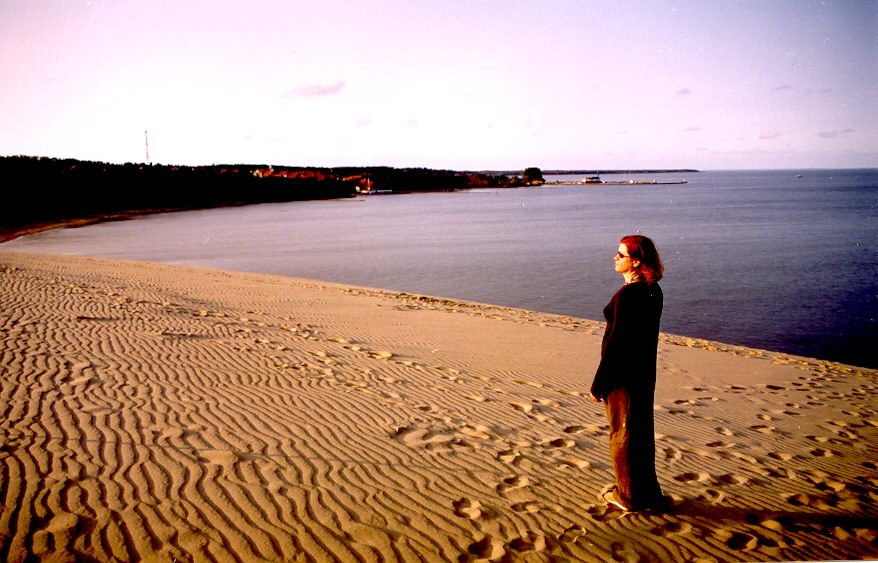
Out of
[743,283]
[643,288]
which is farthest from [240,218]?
[643,288]

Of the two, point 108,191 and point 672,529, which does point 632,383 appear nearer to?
point 672,529

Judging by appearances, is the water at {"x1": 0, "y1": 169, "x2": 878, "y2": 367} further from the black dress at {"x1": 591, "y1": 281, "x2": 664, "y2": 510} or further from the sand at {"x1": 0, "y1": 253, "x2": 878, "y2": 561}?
the black dress at {"x1": 591, "y1": 281, "x2": 664, "y2": 510}

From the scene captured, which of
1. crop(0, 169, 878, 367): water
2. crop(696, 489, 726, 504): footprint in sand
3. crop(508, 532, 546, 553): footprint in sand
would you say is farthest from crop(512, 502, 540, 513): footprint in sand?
crop(0, 169, 878, 367): water

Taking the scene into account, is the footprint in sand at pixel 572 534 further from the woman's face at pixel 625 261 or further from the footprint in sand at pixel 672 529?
the woman's face at pixel 625 261

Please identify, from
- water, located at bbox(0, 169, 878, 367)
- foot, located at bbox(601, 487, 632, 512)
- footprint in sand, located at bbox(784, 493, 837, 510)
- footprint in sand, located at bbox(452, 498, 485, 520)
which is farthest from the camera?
water, located at bbox(0, 169, 878, 367)

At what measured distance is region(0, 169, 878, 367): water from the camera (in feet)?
55.4

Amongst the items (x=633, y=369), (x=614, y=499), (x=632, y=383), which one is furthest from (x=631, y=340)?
(x=614, y=499)

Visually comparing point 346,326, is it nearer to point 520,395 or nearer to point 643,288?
point 520,395

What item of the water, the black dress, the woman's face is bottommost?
the water

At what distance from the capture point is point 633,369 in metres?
3.95

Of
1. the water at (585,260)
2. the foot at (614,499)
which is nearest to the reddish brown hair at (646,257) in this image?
the foot at (614,499)

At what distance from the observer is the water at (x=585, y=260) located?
16.9 metres

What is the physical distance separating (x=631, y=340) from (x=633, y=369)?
225 millimetres

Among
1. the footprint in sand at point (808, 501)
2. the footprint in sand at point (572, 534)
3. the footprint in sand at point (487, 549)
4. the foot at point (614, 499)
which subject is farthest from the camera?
the footprint in sand at point (808, 501)
